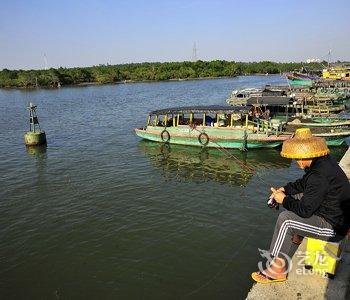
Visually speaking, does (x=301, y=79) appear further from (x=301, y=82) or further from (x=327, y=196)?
(x=327, y=196)

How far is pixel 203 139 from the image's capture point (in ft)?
75.0

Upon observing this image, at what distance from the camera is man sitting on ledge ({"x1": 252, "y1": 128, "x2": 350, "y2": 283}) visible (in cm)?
497

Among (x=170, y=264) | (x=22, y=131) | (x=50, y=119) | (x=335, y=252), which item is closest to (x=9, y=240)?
(x=170, y=264)

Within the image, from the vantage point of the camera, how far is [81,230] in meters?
12.4

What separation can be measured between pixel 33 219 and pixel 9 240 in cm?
163

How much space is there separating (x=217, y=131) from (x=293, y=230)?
17302mm

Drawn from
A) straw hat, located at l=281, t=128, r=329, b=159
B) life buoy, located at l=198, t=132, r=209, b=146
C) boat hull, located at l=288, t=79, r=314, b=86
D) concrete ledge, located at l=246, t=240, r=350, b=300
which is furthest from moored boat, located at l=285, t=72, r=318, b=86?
concrete ledge, located at l=246, t=240, r=350, b=300

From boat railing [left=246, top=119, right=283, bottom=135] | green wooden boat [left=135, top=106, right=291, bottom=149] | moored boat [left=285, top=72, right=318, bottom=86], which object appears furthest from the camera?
moored boat [left=285, top=72, right=318, bottom=86]

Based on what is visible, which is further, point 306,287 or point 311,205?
point 306,287

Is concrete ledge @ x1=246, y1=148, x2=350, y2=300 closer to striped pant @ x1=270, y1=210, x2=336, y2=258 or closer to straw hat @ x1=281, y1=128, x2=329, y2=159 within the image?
striped pant @ x1=270, y1=210, x2=336, y2=258

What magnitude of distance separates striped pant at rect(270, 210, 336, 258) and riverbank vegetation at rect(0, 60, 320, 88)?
100 m

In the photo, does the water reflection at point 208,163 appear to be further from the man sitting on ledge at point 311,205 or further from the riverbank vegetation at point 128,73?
the riverbank vegetation at point 128,73

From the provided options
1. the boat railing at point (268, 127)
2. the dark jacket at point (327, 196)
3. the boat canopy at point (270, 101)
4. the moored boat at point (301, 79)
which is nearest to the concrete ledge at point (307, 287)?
the dark jacket at point (327, 196)

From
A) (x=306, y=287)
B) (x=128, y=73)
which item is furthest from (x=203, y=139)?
(x=128, y=73)
